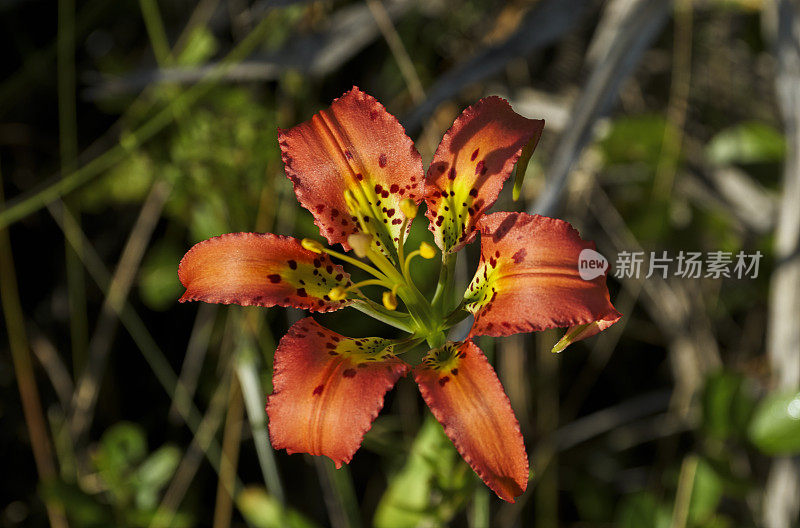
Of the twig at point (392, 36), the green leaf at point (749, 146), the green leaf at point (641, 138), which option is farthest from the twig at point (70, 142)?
the green leaf at point (749, 146)

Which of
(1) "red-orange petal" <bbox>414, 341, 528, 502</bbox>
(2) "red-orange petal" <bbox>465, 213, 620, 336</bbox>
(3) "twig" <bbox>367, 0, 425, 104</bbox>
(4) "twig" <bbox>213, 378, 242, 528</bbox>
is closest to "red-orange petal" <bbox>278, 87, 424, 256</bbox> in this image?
(2) "red-orange petal" <bbox>465, 213, 620, 336</bbox>

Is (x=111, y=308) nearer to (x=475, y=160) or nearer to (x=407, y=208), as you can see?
(x=407, y=208)

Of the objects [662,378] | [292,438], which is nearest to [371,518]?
[662,378]

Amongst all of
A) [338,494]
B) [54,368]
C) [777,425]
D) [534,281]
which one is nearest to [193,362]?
[54,368]

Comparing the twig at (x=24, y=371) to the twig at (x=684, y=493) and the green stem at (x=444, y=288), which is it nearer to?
the green stem at (x=444, y=288)

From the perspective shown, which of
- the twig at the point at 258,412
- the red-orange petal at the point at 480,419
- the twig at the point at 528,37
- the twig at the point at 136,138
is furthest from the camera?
the twig at the point at 136,138

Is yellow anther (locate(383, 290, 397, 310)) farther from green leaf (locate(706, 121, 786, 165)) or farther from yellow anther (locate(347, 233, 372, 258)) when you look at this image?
green leaf (locate(706, 121, 786, 165))

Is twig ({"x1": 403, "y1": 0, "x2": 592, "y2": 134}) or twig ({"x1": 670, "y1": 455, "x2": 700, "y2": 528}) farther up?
twig ({"x1": 403, "y1": 0, "x2": 592, "y2": 134})
